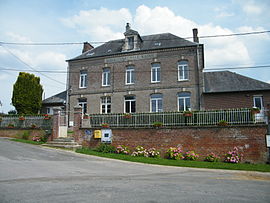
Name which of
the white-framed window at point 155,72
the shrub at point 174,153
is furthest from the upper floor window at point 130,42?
the shrub at point 174,153

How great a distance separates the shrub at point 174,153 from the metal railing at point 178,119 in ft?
4.57

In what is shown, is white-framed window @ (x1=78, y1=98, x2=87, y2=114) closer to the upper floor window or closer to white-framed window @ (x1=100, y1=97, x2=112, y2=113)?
white-framed window @ (x1=100, y1=97, x2=112, y2=113)

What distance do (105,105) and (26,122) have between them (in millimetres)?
7270

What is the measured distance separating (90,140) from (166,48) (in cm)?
1086

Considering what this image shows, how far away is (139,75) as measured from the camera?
826 inches

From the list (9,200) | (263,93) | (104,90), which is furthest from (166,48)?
(9,200)

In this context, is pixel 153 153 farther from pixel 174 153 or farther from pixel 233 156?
pixel 233 156

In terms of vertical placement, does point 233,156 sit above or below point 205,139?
below

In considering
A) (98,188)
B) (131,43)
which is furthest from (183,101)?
(98,188)

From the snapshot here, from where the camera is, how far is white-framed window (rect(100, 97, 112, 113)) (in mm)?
21486

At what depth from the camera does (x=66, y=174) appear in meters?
7.78

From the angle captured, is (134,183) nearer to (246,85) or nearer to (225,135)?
(225,135)

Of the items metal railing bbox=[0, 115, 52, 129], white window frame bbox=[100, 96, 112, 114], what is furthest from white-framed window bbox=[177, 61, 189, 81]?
metal railing bbox=[0, 115, 52, 129]

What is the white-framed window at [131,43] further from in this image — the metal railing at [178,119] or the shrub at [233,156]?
the shrub at [233,156]
